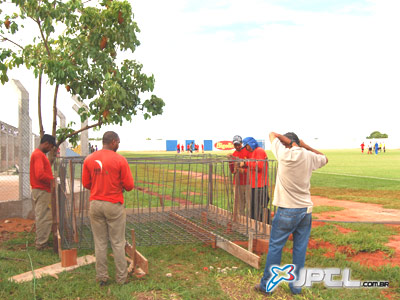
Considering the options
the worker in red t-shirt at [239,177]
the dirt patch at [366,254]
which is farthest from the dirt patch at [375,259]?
the worker in red t-shirt at [239,177]

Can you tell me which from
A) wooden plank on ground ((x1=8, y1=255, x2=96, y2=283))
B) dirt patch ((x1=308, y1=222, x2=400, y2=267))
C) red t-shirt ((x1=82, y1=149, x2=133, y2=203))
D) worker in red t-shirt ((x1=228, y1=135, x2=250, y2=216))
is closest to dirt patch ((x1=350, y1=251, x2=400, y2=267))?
dirt patch ((x1=308, y1=222, x2=400, y2=267))

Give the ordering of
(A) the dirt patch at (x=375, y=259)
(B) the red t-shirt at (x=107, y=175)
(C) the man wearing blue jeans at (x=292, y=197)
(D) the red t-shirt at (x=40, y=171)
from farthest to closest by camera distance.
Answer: (D) the red t-shirt at (x=40, y=171)
(A) the dirt patch at (x=375, y=259)
(B) the red t-shirt at (x=107, y=175)
(C) the man wearing blue jeans at (x=292, y=197)

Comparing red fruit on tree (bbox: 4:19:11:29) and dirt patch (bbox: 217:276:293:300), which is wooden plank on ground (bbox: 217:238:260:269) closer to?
dirt patch (bbox: 217:276:293:300)

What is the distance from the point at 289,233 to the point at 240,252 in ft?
4.69

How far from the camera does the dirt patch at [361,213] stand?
7992 mm

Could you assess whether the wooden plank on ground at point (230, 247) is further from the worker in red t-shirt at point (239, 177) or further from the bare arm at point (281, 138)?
the bare arm at point (281, 138)

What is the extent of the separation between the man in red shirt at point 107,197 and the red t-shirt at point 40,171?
5.56 ft

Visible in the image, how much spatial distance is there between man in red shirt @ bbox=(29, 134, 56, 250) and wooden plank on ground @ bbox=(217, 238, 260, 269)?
9.94 feet

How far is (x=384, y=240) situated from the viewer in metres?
6.16

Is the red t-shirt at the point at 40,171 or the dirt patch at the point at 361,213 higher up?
the red t-shirt at the point at 40,171

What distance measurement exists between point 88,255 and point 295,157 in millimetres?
3663

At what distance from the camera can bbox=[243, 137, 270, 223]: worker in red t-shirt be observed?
5883 millimetres

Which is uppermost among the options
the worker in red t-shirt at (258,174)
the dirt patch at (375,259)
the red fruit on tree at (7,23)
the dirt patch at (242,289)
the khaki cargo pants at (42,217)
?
the red fruit on tree at (7,23)

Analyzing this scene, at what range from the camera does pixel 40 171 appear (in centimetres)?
576
